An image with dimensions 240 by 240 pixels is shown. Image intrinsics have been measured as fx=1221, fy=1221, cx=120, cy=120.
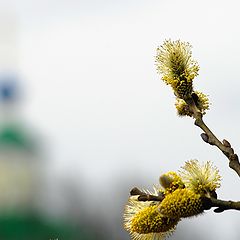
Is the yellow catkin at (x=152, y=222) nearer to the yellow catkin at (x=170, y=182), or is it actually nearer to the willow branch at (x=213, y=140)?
the yellow catkin at (x=170, y=182)

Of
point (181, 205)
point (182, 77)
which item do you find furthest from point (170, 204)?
point (182, 77)

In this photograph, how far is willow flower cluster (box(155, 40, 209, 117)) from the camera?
322 cm

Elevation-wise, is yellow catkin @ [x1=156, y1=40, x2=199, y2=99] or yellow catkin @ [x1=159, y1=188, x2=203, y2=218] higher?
yellow catkin @ [x1=156, y1=40, x2=199, y2=99]

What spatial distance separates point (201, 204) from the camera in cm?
296

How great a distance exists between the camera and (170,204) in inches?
116

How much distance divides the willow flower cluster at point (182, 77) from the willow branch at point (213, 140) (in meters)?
0.02

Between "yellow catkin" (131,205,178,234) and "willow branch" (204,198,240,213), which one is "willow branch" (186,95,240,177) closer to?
"willow branch" (204,198,240,213)

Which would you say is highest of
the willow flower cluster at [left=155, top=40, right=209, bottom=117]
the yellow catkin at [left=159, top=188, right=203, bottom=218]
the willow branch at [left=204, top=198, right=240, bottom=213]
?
the willow flower cluster at [left=155, top=40, right=209, bottom=117]

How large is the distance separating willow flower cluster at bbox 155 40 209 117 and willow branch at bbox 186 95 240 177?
0.6 inches

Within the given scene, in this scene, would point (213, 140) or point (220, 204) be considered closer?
point (220, 204)

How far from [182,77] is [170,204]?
0.44 m

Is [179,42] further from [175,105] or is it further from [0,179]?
[0,179]

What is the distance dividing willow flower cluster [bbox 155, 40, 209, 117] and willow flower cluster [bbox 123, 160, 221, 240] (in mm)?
201

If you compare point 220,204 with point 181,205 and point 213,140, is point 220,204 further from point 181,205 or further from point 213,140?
point 213,140
